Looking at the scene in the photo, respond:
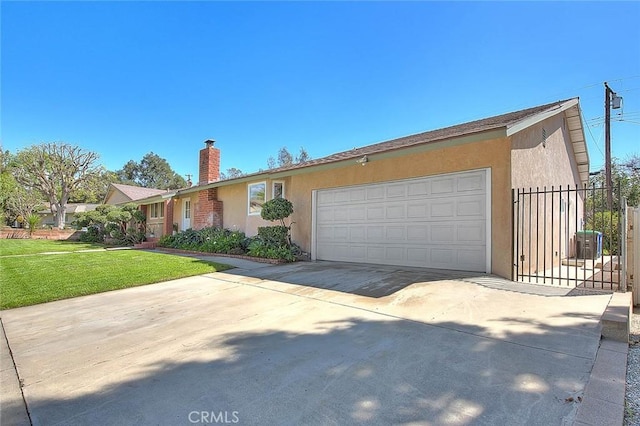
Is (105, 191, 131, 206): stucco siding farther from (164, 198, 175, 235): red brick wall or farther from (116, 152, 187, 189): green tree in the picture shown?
(116, 152, 187, 189): green tree

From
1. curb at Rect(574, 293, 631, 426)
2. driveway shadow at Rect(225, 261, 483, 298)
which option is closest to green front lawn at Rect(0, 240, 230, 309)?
driveway shadow at Rect(225, 261, 483, 298)

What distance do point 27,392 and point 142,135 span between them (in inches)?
1304

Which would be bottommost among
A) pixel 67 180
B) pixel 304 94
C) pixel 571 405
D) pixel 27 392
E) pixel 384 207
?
pixel 27 392

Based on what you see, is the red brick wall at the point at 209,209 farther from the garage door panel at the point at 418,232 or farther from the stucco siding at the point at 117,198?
the stucco siding at the point at 117,198

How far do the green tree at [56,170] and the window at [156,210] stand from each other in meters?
18.9

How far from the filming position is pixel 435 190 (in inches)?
320

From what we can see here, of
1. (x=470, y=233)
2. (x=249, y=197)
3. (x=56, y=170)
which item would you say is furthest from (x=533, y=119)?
(x=56, y=170)

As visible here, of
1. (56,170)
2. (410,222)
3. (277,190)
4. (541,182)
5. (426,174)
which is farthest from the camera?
(56,170)

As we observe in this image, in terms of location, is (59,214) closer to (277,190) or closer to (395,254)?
(277,190)

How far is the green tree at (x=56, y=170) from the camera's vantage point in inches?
1302

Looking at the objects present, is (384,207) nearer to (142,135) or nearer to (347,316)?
(347,316)

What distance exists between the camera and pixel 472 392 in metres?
2.53

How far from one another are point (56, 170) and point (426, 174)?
40237mm

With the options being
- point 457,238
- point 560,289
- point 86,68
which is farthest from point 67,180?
point 560,289
